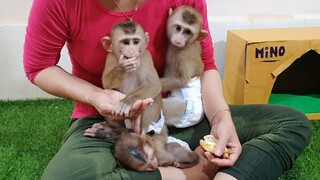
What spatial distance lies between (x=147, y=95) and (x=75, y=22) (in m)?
0.27

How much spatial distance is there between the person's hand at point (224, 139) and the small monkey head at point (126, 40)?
291 mm

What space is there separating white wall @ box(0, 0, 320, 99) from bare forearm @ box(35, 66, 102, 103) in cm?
97

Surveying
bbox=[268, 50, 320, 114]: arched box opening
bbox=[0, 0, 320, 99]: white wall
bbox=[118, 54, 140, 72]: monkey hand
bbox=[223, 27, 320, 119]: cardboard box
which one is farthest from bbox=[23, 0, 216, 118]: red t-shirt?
bbox=[268, 50, 320, 114]: arched box opening

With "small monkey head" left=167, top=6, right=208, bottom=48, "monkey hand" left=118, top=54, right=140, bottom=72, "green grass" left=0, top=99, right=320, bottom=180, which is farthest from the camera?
"green grass" left=0, top=99, right=320, bottom=180

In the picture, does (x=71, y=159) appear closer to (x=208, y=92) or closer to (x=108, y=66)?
(x=108, y=66)

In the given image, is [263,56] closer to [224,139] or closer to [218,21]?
[218,21]

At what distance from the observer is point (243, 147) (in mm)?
1062

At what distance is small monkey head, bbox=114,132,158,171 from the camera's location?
0.97 m

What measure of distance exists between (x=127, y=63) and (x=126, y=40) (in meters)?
0.07

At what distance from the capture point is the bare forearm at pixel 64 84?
3.51 feet

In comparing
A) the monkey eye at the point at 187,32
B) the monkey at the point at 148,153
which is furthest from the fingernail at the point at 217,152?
the monkey eye at the point at 187,32

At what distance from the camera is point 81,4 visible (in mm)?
1062

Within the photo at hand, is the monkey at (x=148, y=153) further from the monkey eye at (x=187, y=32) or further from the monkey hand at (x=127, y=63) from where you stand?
the monkey eye at (x=187, y=32)

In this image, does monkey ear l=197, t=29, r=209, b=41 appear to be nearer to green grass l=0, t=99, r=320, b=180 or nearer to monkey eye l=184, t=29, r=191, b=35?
monkey eye l=184, t=29, r=191, b=35
